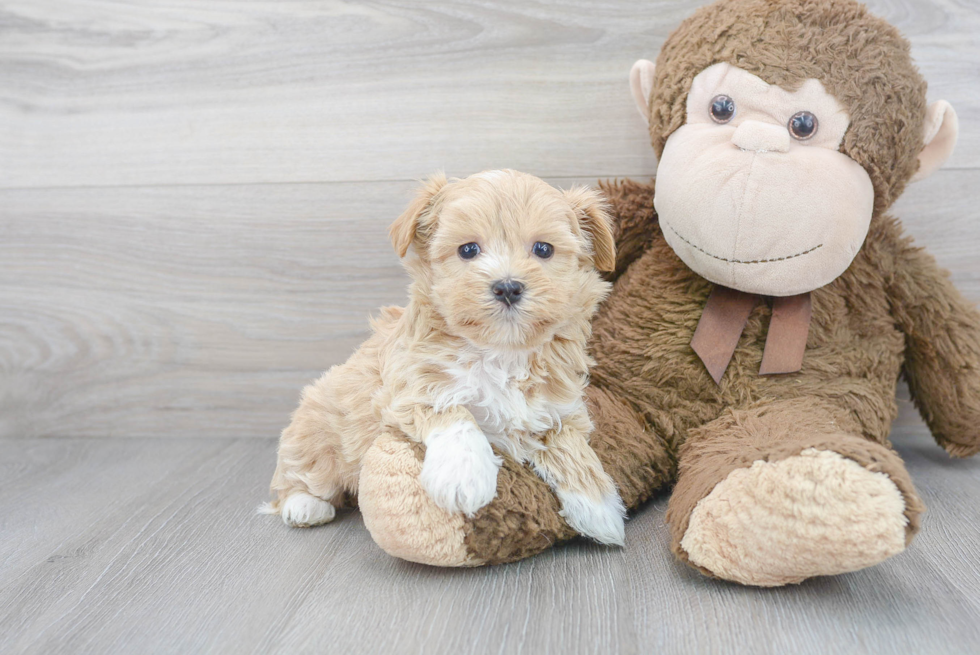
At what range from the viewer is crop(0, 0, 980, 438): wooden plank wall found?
4.27 ft

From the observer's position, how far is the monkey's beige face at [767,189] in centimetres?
94

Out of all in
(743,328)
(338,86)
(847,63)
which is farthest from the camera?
(338,86)

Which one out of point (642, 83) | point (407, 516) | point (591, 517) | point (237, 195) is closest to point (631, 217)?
point (642, 83)

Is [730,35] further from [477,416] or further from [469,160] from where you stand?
[477,416]

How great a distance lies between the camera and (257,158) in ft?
4.50

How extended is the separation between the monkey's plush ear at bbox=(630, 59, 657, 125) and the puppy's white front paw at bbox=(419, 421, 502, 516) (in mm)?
630

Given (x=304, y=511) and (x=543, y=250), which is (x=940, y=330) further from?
(x=304, y=511)

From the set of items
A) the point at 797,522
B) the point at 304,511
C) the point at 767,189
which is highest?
the point at 767,189

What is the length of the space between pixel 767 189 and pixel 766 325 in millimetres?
243

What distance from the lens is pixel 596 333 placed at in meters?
1.17

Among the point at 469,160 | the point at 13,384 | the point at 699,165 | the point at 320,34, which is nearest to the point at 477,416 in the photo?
the point at 699,165

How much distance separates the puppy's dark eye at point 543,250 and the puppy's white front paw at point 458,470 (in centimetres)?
22

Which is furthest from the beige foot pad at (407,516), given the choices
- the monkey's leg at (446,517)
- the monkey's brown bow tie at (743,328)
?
the monkey's brown bow tie at (743,328)

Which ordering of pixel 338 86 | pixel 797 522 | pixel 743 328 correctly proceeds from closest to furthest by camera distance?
1. pixel 797 522
2. pixel 743 328
3. pixel 338 86
